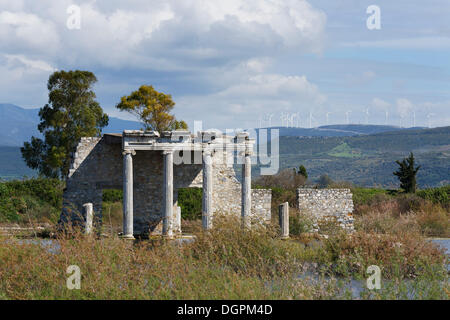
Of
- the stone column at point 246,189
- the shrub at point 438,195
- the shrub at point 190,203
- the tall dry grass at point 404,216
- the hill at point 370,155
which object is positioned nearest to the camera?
the stone column at point 246,189

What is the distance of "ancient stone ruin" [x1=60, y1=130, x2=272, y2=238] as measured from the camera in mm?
22562

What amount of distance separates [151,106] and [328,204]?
22365mm

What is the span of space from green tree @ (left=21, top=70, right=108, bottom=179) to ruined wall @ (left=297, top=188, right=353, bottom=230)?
1943cm

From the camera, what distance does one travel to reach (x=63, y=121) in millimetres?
40000

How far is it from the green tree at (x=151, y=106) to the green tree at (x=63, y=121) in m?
4.35

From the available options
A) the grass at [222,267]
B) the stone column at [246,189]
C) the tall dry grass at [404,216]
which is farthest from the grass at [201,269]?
the tall dry grass at [404,216]

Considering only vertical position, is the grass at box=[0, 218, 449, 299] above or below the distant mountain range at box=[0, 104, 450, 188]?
Result: below

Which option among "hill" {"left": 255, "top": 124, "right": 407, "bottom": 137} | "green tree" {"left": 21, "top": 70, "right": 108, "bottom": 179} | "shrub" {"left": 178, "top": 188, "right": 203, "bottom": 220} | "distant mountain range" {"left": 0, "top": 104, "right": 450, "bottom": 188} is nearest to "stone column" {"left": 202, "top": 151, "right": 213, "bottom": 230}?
"shrub" {"left": 178, "top": 188, "right": 203, "bottom": 220}

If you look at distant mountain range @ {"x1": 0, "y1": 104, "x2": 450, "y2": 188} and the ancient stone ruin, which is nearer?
the ancient stone ruin

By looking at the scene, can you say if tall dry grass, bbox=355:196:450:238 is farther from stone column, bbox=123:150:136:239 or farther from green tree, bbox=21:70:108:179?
green tree, bbox=21:70:108:179

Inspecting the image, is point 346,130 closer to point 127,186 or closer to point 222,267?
point 127,186

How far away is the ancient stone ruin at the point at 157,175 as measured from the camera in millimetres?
22562

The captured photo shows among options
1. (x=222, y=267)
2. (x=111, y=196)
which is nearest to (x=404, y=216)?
(x=111, y=196)

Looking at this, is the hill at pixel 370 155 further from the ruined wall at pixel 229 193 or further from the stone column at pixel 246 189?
the stone column at pixel 246 189
